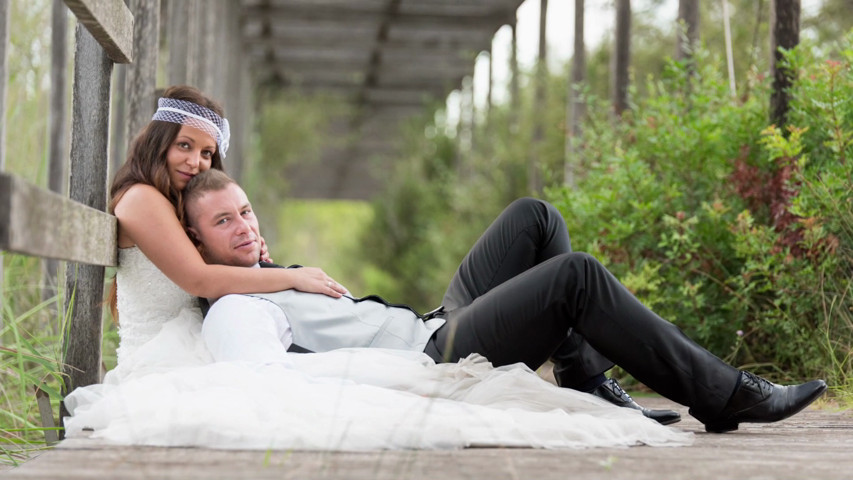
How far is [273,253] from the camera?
14219mm

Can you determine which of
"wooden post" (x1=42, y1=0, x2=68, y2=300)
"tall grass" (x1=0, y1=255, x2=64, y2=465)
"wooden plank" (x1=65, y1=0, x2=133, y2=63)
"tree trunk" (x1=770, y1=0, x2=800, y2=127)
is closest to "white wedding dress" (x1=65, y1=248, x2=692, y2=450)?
"tall grass" (x1=0, y1=255, x2=64, y2=465)

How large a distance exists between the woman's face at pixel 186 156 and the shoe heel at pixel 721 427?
1.82 meters

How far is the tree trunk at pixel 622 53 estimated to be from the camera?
6969 millimetres

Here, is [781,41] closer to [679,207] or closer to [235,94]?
[679,207]

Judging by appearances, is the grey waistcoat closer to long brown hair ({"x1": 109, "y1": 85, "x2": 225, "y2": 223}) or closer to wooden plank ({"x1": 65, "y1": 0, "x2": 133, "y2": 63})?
long brown hair ({"x1": 109, "y1": 85, "x2": 225, "y2": 223})

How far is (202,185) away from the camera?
11.0 ft

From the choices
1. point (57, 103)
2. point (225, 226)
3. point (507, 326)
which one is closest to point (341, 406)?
point (507, 326)

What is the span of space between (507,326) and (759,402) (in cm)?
72

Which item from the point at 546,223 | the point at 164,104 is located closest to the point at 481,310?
the point at 546,223

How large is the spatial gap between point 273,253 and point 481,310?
11394 mm

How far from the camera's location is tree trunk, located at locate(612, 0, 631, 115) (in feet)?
22.9

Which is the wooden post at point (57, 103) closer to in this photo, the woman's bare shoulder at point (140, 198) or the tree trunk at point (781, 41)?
the woman's bare shoulder at point (140, 198)

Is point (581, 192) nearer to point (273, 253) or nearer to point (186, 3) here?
point (186, 3)

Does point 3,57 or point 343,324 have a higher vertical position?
point 3,57
